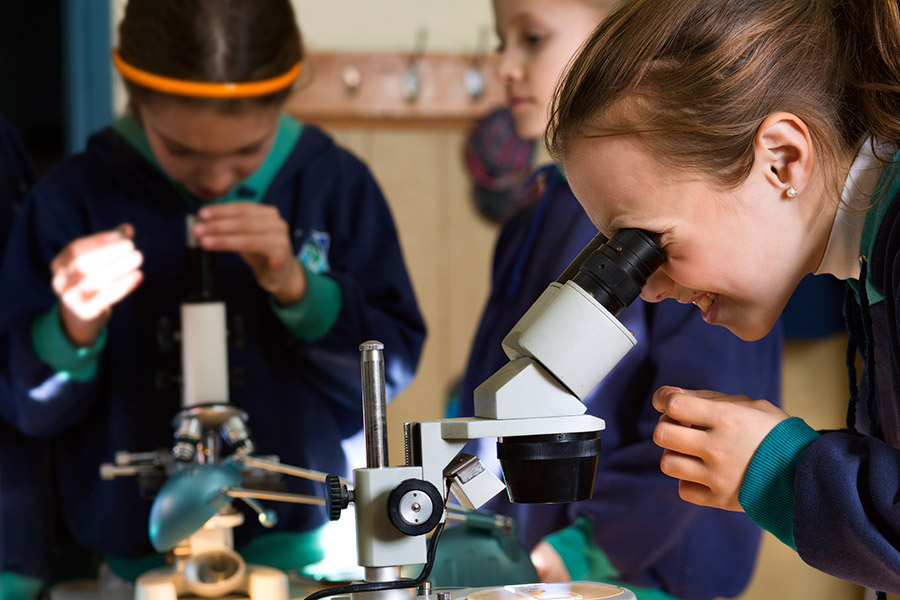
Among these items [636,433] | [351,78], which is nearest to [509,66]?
[351,78]

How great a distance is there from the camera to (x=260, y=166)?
2.89 ft

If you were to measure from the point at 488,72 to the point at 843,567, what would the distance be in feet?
2.28

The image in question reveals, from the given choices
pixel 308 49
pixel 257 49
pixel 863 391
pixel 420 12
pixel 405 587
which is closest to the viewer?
pixel 405 587

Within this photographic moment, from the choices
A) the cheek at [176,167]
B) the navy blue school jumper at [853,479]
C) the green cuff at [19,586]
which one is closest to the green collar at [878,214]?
the navy blue school jumper at [853,479]

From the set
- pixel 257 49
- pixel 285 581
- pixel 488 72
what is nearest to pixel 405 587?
pixel 285 581

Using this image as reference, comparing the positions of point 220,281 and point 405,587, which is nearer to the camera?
point 405,587

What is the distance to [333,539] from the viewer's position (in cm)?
78

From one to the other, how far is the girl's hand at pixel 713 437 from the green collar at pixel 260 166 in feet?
1.49

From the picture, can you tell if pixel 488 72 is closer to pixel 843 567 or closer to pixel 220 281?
pixel 220 281

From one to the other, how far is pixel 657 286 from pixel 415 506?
227 mm

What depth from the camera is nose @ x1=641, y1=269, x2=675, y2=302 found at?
0.62m

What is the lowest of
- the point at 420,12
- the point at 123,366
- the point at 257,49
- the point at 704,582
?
the point at 704,582

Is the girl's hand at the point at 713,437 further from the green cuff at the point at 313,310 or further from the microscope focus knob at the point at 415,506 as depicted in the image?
the green cuff at the point at 313,310

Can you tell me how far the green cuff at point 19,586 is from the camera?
2.72ft
